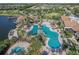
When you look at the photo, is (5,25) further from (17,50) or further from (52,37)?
(52,37)

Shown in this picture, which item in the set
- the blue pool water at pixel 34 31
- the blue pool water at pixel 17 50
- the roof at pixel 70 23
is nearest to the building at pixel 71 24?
the roof at pixel 70 23

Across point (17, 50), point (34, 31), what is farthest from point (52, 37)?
point (17, 50)

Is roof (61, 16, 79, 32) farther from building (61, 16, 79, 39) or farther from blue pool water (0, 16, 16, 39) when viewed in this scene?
blue pool water (0, 16, 16, 39)

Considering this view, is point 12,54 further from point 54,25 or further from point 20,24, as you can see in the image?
point 54,25

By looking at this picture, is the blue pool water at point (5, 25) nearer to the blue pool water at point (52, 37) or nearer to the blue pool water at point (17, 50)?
the blue pool water at point (17, 50)

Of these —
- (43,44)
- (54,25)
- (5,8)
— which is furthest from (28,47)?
(5,8)
